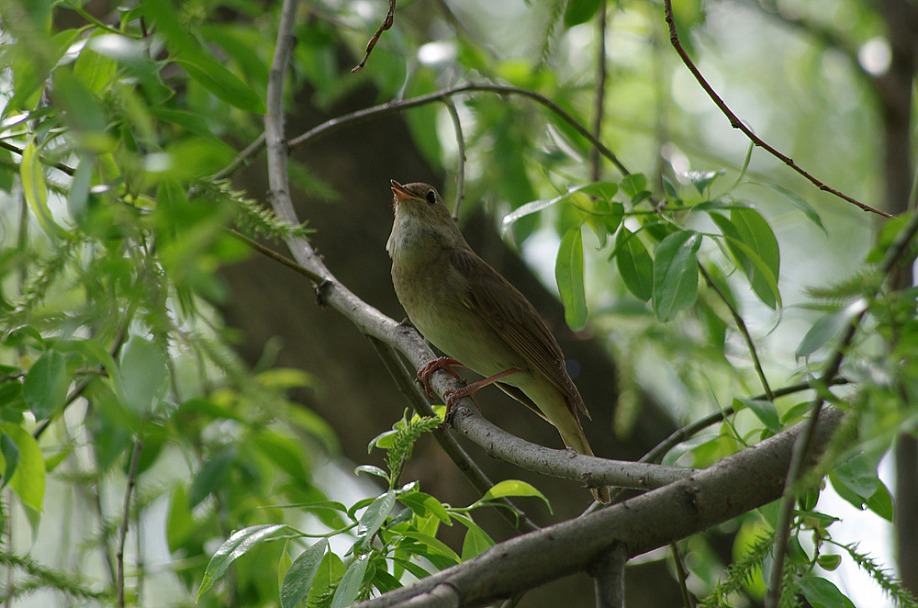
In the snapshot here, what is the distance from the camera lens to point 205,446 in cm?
444

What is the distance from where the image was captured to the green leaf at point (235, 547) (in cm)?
234

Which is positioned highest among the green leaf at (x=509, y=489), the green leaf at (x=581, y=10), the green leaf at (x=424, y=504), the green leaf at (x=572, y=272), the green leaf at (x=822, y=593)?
the green leaf at (x=581, y=10)

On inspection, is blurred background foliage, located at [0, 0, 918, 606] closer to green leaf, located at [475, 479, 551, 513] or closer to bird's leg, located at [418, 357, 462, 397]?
green leaf, located at [475, 479, 551, 513]

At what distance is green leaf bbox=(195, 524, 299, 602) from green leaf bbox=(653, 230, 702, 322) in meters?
1.17

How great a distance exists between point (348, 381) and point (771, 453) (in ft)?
13.2

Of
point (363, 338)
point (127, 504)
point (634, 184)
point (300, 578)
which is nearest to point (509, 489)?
point (300, 578)

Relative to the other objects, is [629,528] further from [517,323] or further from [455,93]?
[517,323]

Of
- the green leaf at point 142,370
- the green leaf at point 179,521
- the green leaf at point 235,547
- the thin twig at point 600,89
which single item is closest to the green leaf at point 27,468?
the green leaf at point 235,547

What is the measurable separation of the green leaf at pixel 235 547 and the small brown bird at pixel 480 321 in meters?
2.25

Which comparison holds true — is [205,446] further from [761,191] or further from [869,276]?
[761,191]

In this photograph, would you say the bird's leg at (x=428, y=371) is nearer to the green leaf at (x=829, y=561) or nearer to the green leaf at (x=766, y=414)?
the green leaf at (x=766, y=414)

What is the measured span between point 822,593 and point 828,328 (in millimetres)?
868

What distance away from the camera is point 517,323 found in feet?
15.8

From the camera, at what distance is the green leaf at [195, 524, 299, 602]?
234cm
